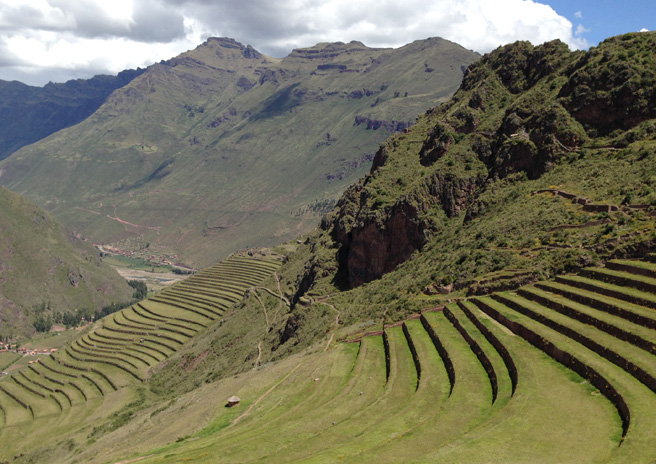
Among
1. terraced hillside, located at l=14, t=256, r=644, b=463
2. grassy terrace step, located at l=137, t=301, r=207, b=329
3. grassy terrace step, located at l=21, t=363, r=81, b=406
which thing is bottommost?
grassy terrace step, located at l=21, t=363, r=81, b=406

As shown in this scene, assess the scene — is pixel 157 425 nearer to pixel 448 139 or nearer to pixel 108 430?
pixel 108 430

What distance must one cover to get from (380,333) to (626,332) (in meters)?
21.8

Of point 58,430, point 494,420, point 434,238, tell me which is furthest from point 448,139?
point 58,430

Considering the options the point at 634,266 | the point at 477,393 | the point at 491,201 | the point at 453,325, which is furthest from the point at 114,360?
the point at 634,266

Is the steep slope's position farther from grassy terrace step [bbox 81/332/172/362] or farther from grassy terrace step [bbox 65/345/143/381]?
grassy terrace step [bbox 81/332/172/362]

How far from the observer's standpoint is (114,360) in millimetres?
106750

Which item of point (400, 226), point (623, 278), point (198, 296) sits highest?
point (400, 226)

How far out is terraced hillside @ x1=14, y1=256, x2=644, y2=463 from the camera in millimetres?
23344

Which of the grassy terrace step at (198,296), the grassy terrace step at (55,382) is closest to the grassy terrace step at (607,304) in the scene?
the grassy terrace step at (55,382)

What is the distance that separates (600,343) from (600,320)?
2407mm

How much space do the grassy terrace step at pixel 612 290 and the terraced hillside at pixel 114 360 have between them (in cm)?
6112

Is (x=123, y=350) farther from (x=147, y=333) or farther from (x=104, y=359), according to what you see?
(x=147, y=333)

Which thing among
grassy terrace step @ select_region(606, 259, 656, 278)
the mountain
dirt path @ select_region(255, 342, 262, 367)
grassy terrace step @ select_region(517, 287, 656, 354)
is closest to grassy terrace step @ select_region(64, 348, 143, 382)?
the mountain

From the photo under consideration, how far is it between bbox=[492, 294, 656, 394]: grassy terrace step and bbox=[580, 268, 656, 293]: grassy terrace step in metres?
4.34
